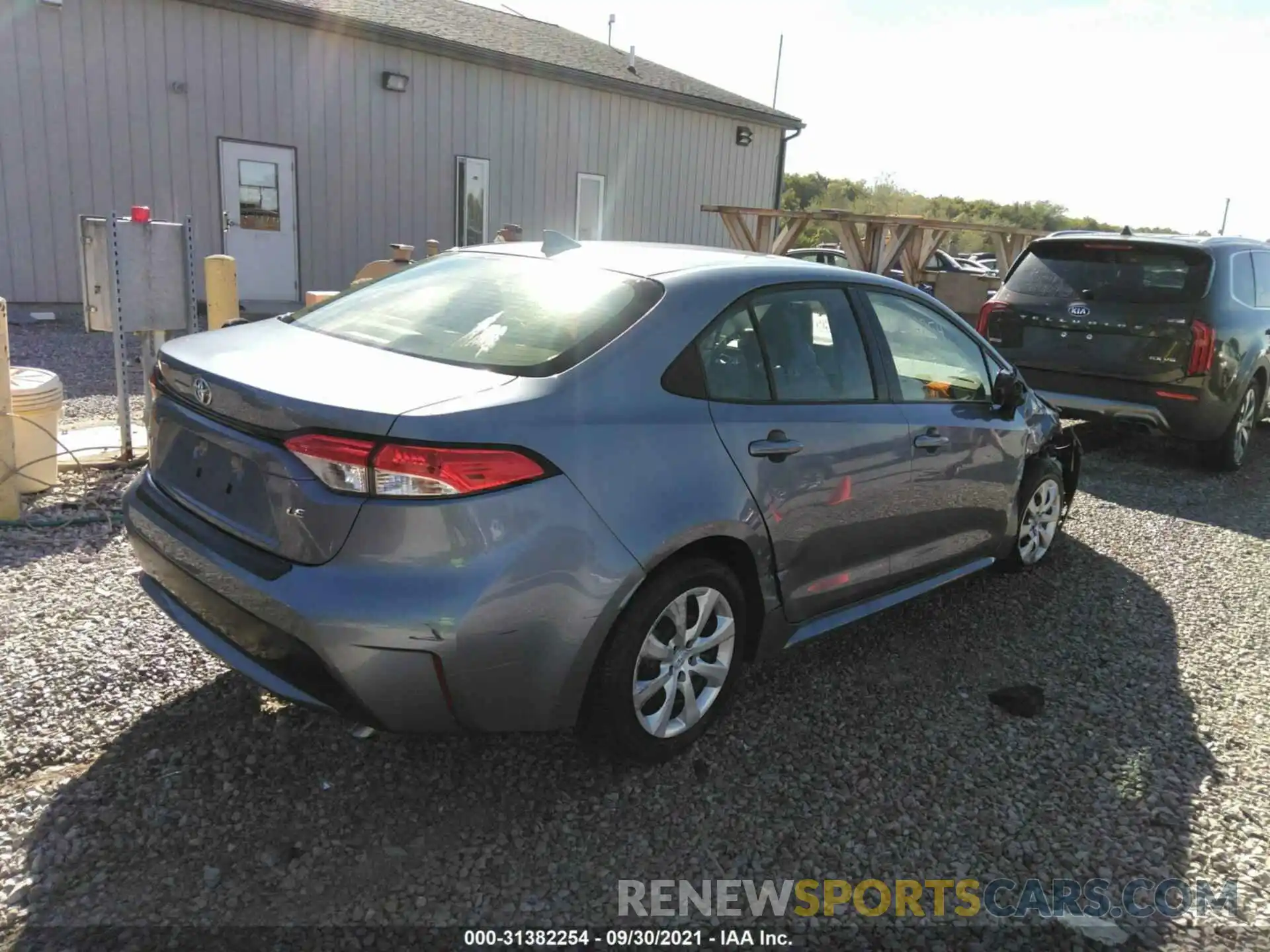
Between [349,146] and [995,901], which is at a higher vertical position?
[349,146]

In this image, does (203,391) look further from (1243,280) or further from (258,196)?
(258,196)

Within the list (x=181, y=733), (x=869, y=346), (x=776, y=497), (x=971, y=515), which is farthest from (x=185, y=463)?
(x=971, y=515)

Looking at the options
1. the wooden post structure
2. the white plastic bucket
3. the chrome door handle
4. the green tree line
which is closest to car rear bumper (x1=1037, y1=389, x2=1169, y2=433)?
the chrome door handle

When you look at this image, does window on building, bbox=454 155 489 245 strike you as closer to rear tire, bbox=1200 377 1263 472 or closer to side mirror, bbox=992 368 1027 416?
rear tire, bbox=1200 377 1263 472

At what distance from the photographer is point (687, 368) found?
2.87 meters

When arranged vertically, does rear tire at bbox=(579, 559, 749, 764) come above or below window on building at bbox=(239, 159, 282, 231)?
below

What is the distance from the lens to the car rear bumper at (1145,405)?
6781mm

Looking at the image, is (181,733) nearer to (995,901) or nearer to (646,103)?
(995,901)

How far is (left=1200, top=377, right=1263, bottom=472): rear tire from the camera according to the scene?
283 inches

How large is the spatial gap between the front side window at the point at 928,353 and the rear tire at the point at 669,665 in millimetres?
1241

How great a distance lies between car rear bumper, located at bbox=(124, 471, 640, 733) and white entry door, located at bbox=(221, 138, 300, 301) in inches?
423

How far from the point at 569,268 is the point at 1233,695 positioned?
3084 mm

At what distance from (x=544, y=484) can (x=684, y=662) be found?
0.84 meters

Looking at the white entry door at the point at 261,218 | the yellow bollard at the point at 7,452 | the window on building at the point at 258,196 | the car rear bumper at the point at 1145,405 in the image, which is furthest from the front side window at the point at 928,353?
the window on building at the point at 258,196
